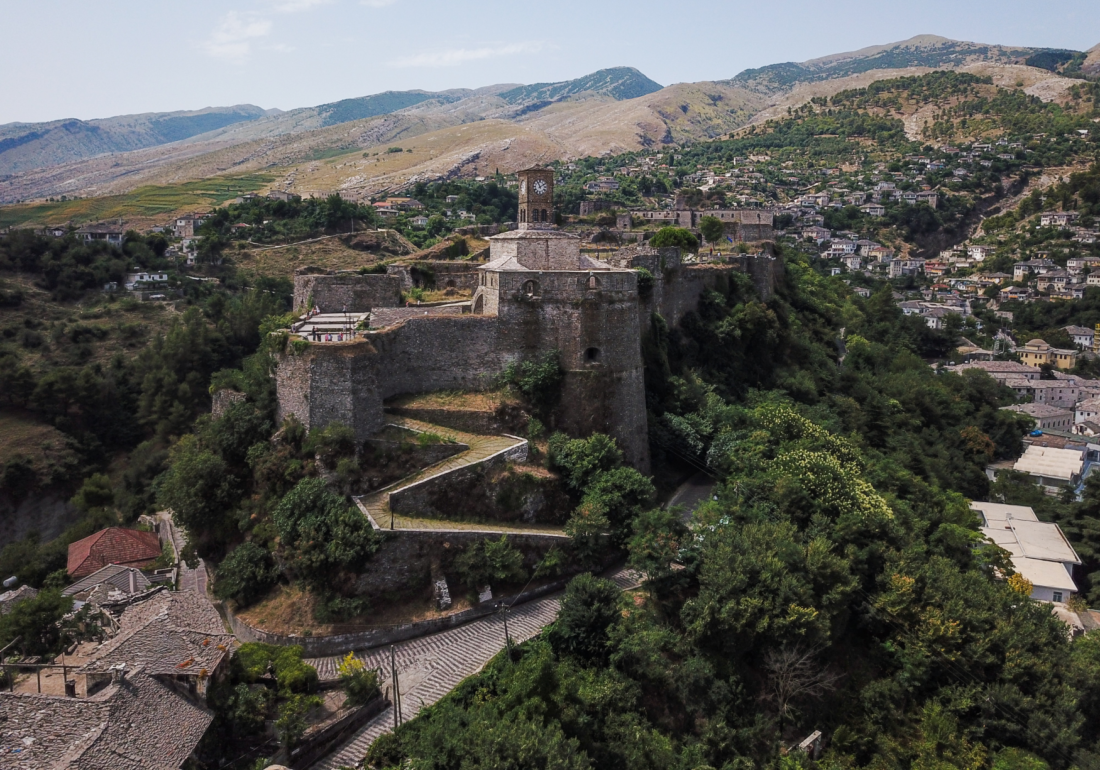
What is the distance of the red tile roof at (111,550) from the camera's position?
26031 mm

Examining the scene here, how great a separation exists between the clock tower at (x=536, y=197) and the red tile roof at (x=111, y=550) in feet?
64.0

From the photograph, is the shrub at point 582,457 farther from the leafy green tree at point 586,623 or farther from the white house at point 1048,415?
the white house at point 1048,415

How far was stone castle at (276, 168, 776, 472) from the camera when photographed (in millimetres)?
20953

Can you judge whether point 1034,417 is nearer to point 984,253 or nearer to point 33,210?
point 984,253

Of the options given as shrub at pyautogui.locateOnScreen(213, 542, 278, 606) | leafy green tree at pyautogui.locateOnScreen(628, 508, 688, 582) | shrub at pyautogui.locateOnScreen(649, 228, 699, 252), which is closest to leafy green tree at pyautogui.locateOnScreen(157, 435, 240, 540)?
shrub at pyautogui.locateOnScreen(213, 542, 278, 606)

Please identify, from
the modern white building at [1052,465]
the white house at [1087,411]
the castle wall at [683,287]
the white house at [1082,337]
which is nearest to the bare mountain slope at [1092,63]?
the white house at [1082,337]

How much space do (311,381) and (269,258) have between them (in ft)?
146

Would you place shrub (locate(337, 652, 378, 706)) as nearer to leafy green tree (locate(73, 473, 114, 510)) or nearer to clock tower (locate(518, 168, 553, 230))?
clock tower (locate(518, 168, 553, 230))

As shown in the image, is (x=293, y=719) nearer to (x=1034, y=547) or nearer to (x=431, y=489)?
(x=431, y=489)

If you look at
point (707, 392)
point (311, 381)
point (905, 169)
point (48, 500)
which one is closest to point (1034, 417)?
point (707, 392)

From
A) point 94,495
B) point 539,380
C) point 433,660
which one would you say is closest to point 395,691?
point 433,660

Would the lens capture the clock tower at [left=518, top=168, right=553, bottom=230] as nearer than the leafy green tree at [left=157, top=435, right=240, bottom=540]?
No

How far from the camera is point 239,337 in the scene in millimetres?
44562

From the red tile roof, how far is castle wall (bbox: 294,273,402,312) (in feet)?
34.8
